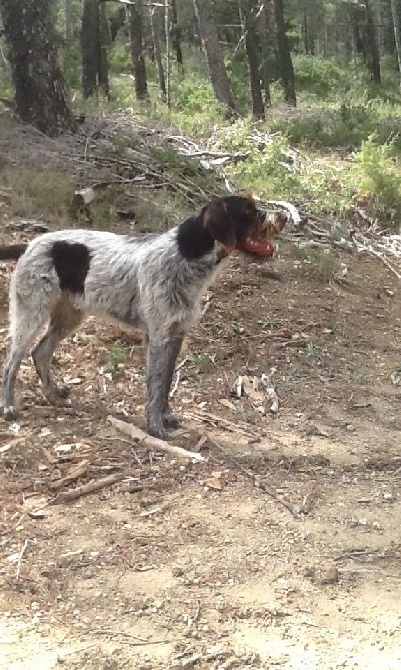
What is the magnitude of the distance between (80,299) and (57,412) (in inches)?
34.7

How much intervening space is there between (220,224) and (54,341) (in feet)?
5.95

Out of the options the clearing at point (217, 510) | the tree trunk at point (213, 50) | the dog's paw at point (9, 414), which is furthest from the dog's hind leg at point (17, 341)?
the tree trunk at point (213, 50)

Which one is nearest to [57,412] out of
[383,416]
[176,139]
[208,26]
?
[383,416]

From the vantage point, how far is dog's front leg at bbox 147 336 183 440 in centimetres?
564

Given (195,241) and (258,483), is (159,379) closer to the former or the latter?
(195,241)

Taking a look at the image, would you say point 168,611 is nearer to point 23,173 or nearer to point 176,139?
point 23,173

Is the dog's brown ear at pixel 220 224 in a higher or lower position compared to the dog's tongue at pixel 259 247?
higher

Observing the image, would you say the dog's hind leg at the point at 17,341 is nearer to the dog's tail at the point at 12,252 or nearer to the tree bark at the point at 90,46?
the dog's tail at the point at 12,252

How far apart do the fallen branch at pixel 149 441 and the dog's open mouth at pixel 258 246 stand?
1501 mm

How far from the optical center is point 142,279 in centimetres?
577

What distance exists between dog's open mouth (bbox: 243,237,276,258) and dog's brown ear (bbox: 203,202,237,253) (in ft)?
0.72

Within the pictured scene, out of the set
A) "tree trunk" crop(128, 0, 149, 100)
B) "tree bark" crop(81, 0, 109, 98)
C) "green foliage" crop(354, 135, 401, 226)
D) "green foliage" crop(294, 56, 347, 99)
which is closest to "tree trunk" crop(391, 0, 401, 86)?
"green foliage" crop(294, 56, 347, 99)

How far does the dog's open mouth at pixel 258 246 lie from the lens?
5613 mm

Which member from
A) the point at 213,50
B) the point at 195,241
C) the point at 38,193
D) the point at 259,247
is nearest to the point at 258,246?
the point at 259,247
